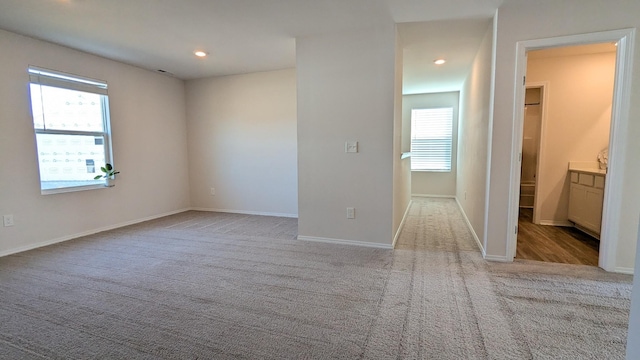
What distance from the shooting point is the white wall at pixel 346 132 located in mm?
3184

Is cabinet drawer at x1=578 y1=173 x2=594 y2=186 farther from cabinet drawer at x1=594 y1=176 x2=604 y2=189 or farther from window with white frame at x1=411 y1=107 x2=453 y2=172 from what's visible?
window with white frame at x1=411 y1=107 x2=453 y2=172

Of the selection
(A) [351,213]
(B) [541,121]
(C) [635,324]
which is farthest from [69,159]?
(B) [541,121]

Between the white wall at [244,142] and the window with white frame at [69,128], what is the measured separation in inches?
61.2

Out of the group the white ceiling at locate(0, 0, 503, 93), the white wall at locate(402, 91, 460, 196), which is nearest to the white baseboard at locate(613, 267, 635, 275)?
the white ceiling at locate(0, 0, 503, 93)

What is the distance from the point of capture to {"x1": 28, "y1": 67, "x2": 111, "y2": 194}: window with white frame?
3514mm

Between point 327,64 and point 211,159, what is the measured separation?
317cm

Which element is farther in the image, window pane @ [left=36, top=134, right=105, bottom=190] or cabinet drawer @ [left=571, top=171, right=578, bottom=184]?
cabinet drawer @ [left=571, top=171, right=578, bottom=184]

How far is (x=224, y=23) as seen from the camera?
304 centimetres

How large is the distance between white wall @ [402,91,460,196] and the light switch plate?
406 centimetres

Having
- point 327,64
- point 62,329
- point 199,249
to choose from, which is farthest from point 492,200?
point 62,329

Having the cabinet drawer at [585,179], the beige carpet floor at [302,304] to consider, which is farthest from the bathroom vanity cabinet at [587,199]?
the beige carpet floor at [302,304]

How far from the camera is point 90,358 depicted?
1581mm

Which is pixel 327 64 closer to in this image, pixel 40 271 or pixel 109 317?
pixel 109 317

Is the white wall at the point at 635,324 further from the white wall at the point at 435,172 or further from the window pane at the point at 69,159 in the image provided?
the white wall at the point at 435,172
